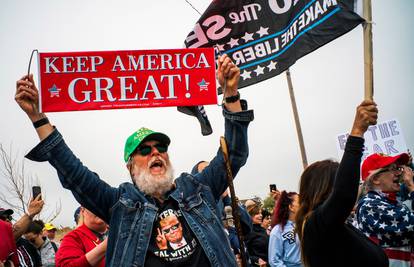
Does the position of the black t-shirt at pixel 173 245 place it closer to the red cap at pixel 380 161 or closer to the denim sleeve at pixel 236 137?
the denim sleeve at pixel 236 137

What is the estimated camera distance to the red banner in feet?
9.89

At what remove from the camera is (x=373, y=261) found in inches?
91.0

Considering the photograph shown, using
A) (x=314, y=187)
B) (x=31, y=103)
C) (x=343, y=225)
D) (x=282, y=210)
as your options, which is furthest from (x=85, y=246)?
(x=282, y=210)

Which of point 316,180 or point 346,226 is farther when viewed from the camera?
point 316,180

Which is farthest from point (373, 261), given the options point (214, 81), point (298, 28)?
point (298, 28)

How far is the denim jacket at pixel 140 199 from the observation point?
97.8 inches

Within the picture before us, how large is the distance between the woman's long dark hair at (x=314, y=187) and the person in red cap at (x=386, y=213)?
43.6 inches

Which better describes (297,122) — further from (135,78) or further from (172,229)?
(172,229)

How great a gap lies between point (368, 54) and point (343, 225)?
1.56 m

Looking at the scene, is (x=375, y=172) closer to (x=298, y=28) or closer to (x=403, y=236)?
(x=403, y=236)

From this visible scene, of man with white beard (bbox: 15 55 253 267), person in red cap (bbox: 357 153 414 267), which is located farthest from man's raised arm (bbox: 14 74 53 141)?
person in red cap (bbox: 357 153 414 267)

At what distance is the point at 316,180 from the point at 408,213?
1.28m

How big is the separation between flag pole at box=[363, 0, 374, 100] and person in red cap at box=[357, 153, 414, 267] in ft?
3.47

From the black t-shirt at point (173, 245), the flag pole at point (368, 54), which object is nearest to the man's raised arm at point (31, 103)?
the black t-shirt at point (173, 245)
